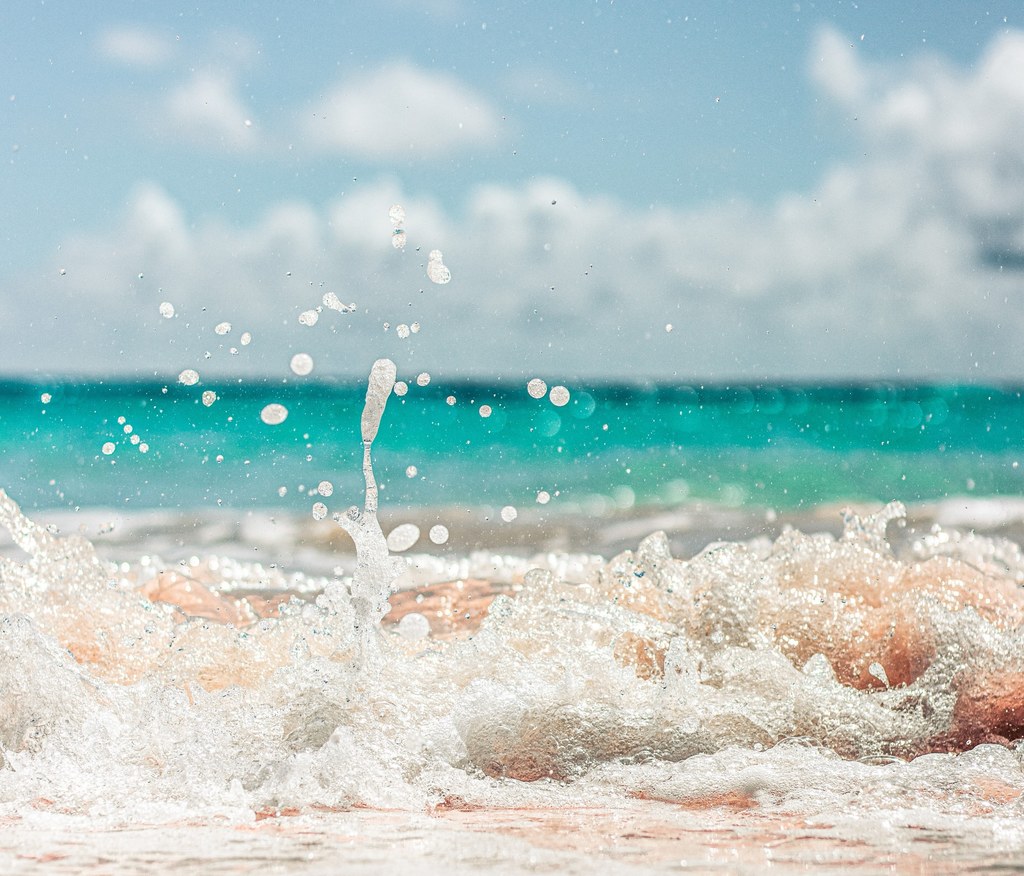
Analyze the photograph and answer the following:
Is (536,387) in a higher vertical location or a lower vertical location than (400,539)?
higher

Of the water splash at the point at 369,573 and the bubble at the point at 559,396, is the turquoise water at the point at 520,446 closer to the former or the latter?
the bubble at the point at 559,396

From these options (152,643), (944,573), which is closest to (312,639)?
(152,643)

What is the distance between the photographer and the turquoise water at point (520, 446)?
1285 centimetres

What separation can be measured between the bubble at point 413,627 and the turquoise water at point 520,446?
7667 millimetres

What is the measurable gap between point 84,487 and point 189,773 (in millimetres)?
11874

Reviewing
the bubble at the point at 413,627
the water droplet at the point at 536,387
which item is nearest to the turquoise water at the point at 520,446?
the water droplet at the point at 536,387

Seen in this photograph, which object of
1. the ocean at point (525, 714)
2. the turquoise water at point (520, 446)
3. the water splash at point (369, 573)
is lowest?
the ocean at point (525, 714)

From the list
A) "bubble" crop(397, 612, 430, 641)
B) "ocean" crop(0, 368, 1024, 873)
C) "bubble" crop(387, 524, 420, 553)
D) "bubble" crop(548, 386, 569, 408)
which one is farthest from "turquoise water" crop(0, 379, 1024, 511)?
"ocean" crop(0, 368, 1024, 873)

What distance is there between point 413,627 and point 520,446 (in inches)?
511

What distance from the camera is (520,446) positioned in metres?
16.4

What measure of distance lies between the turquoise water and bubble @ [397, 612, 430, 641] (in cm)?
767

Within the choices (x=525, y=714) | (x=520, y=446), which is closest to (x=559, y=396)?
(x=520, y=446)

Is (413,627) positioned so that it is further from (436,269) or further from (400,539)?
(400,539)

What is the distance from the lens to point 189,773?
213cm
